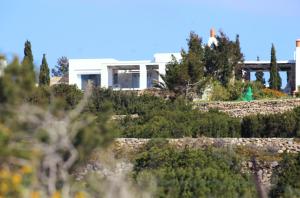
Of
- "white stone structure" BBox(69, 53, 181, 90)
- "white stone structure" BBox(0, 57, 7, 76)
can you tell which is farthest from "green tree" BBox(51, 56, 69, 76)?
"white stone structure" BBox(0, 57, 7, 76)

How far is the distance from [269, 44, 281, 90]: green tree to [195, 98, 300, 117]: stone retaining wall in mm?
11457

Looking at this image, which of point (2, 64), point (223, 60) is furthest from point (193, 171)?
point (223, 60)

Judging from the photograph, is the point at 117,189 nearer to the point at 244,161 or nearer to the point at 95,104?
the point at 244,161

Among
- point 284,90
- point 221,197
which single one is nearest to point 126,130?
point 221,197

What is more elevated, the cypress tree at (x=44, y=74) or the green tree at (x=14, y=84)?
the cypress tree at (x=44, y=74)

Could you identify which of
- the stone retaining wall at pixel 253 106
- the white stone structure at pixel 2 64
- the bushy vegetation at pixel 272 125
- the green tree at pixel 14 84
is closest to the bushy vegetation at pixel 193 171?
the white stone structure at pixel 2 64

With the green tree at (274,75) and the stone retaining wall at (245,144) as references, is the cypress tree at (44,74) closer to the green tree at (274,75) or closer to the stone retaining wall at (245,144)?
the green tree at (274,75)

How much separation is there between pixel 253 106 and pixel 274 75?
486 inches

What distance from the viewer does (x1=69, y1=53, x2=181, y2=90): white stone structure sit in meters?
55.0

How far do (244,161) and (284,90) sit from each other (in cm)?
2772

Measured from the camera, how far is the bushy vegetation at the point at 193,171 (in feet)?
67.7

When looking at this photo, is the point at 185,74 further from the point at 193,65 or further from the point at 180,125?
the point at 180,125

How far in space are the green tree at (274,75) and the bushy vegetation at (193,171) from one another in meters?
23.8

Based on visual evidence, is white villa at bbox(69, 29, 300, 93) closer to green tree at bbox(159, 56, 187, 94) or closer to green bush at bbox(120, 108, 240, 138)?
green tree at bbox(159, 56, 187, 94)
